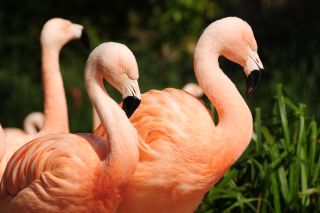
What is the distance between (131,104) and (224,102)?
666 millimetres

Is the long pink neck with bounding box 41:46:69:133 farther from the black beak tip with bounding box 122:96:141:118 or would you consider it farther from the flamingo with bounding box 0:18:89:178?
the black beak tip with bounding box 122:96:141:118

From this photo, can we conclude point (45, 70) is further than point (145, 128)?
Yes

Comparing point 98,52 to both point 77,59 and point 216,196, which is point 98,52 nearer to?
point 216,196

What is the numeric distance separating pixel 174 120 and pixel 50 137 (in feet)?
2.16

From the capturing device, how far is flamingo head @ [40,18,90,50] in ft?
18.6

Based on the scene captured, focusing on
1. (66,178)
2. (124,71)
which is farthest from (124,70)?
(66,178)

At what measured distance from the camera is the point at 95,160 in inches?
150

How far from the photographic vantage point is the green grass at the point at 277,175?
472 centimetres

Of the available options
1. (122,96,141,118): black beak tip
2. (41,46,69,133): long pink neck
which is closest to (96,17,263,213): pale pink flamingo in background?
(122,96,141,118): black beak tip

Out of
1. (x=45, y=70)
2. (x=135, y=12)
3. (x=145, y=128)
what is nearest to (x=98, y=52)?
(x=145, y=128)

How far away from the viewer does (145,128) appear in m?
4.04

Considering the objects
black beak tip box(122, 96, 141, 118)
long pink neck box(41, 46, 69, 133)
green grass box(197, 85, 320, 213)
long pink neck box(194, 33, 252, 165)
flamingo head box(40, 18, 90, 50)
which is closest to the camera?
black beak tip box(122, 96, 141, 118)

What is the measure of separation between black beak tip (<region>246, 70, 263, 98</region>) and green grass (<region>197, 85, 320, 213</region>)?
76 cm

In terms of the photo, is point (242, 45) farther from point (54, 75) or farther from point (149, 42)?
point (149, 42)
